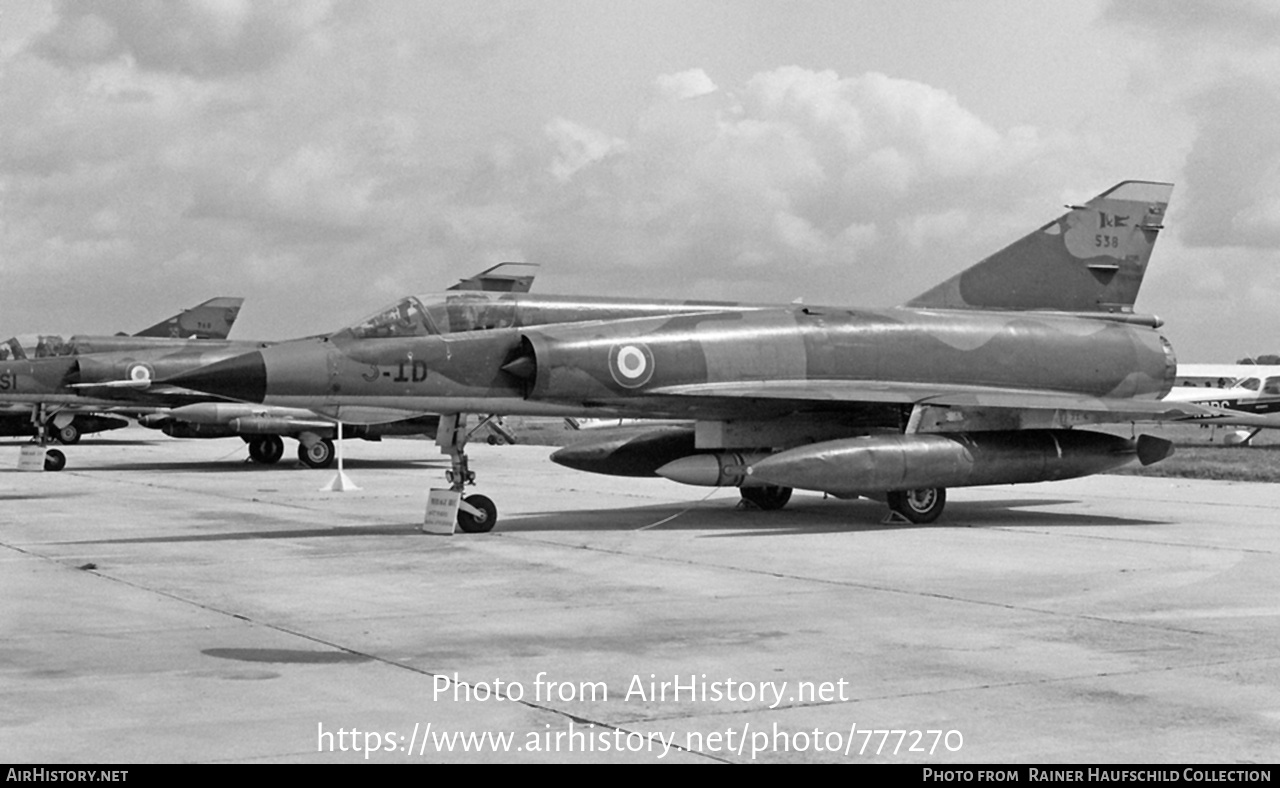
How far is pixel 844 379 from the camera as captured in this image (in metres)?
14.9

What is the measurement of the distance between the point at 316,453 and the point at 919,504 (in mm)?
14509

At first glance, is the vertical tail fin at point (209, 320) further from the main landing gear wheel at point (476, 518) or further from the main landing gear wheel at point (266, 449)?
the main landing gear wheel at point (476, 518)

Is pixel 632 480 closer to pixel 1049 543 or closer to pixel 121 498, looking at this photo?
pixel 121 498

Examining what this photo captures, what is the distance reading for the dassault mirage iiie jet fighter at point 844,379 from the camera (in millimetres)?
13180

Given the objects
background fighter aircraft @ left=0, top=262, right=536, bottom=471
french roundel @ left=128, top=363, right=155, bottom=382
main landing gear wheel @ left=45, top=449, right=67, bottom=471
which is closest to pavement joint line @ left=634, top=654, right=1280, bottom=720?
background fighter aircraft @ left=0, top=262, right=536, bottom=471

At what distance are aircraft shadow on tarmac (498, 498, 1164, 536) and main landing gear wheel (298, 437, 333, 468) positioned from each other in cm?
1075

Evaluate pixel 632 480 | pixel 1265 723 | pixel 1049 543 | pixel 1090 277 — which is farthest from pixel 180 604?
pixel 632 480

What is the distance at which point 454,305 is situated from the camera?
1384 centimetres

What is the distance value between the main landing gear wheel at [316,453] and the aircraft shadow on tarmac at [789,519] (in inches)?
423

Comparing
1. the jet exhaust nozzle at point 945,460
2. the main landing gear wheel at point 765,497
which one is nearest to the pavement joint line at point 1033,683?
the jet exhaust nozzle at point 945,460

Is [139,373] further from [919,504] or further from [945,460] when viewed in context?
[945,460]

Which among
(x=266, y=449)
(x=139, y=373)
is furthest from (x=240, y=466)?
(x=139, y=373)
